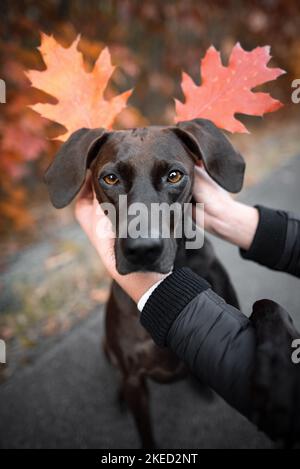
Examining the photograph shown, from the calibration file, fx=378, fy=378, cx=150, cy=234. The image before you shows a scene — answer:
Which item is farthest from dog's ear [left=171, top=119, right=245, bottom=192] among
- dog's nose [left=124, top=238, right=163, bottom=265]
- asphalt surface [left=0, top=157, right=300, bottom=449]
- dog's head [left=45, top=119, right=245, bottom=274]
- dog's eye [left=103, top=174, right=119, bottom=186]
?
asphalt surface [left=0, top=157, right=300, bottom=449]

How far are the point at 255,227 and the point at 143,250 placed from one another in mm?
795

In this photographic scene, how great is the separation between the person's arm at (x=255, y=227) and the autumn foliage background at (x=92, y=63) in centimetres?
101

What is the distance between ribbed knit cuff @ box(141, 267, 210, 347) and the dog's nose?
0.39 ft

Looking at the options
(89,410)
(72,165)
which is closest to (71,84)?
(72,165)

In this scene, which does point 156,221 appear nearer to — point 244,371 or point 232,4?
point 244,371

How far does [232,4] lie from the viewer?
752 cm

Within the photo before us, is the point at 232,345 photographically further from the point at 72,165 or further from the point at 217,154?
the point at 72,165

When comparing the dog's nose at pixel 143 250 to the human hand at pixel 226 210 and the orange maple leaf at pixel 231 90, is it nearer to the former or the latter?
the human hand at pixel 226 210

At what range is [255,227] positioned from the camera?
2.02m

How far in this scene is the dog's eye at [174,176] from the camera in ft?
5.76

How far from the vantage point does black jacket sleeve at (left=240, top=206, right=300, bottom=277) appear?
1.96 metres

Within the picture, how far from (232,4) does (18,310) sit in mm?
7271

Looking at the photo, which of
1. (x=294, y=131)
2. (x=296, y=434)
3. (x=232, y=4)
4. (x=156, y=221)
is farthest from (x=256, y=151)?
→ (x=296, y=434)

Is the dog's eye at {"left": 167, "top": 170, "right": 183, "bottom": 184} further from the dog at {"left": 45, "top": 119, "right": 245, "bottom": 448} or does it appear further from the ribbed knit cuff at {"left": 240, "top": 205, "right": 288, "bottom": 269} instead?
the ribbed knit cuff at {"left": 240, "top": 205, "right": 288, "bottom": 269}
